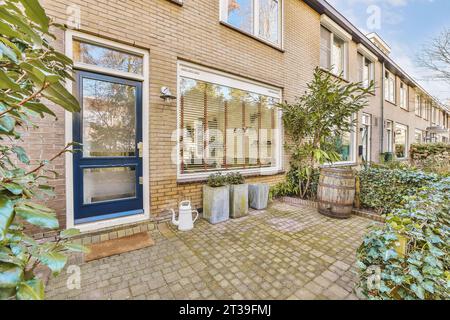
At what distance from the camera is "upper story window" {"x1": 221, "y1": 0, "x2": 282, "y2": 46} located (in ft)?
13.5

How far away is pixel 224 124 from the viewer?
409cm

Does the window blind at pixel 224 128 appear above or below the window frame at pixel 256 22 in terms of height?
below

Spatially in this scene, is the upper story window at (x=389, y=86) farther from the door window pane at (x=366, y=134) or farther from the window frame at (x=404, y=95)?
the door window pane at (x=366, y=134)

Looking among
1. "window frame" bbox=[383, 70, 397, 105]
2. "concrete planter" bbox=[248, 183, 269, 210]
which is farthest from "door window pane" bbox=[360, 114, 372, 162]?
"concrete planter" bbox=[248, 183, 269, 210]

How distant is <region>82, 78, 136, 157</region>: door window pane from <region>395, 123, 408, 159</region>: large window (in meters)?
12.8

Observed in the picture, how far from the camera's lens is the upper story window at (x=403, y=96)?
11.1 metres

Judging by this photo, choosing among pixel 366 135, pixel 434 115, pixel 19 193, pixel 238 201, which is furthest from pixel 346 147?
pixel 434 115

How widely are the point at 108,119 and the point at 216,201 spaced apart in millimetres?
2003

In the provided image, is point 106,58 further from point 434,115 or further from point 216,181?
point 434,115

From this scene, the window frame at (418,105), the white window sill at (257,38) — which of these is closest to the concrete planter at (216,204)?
the white window sill at (257,38)

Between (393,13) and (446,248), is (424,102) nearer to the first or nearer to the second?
(393,13)

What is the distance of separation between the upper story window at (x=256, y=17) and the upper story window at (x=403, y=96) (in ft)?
34.0

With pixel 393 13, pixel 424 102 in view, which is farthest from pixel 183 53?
pixel 424 102
